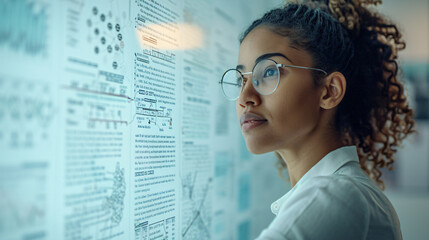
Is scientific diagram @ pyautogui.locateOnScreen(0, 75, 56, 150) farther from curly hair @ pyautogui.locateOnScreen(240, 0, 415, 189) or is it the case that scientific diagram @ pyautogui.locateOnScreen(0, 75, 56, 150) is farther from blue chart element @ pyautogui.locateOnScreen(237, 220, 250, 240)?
blue chart element @ pyautogui.locateOnScreen(237, 220, 250, 240)

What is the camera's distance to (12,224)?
1.68 ft

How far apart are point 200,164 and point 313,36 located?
469 millimetres

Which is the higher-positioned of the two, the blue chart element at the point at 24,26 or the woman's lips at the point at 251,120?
the blue chart element at the point at 24,26

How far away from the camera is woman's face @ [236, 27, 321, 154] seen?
88cm

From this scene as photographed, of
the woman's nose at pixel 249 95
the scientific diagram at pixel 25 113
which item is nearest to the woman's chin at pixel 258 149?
the woman's nose at pixel 249 95

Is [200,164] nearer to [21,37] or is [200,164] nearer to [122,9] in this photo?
[122,9]

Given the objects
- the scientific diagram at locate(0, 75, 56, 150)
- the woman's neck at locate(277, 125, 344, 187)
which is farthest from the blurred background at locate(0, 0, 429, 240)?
the woman's neck at locate(277, 125, 344, 187)

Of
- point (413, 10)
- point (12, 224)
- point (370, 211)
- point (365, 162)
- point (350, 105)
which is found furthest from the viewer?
point (413, 10)

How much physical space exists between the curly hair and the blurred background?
0.76 ft

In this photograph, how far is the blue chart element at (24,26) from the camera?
1.66ft

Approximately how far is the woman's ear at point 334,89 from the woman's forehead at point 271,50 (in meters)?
0.07

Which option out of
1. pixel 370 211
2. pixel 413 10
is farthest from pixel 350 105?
pixel 413 10

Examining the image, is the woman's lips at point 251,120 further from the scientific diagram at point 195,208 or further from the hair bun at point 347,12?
the hair bun at point 347,12

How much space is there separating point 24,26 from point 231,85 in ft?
1.99
